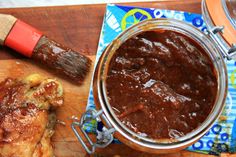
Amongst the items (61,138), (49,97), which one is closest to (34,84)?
(49,97)

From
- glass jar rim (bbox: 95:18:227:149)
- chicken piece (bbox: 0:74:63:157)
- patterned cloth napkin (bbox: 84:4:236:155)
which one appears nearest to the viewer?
glass jar rim (bbox: 95:18:227:149)

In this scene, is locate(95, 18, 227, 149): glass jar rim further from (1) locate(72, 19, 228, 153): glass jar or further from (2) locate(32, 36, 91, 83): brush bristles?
(2) locate(32, 36, 91, 83): brush bristles

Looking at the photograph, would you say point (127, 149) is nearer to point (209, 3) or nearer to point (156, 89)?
point (156, 89)

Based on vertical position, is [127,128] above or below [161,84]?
below

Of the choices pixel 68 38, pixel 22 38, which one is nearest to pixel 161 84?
pixel 68 38

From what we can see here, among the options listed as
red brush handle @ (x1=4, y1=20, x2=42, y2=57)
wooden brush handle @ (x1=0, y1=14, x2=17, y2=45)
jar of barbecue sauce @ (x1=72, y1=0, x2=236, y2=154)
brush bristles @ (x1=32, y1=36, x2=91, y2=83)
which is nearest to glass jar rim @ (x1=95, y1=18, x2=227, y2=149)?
jar of barbecue sauce @ (x1=72, y1=0, x2=236, y2=154)

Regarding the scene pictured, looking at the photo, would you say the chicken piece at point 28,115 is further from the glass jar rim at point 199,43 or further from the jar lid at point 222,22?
the jar lid at point 222,22

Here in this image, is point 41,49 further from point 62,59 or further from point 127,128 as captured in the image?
point 127,128
